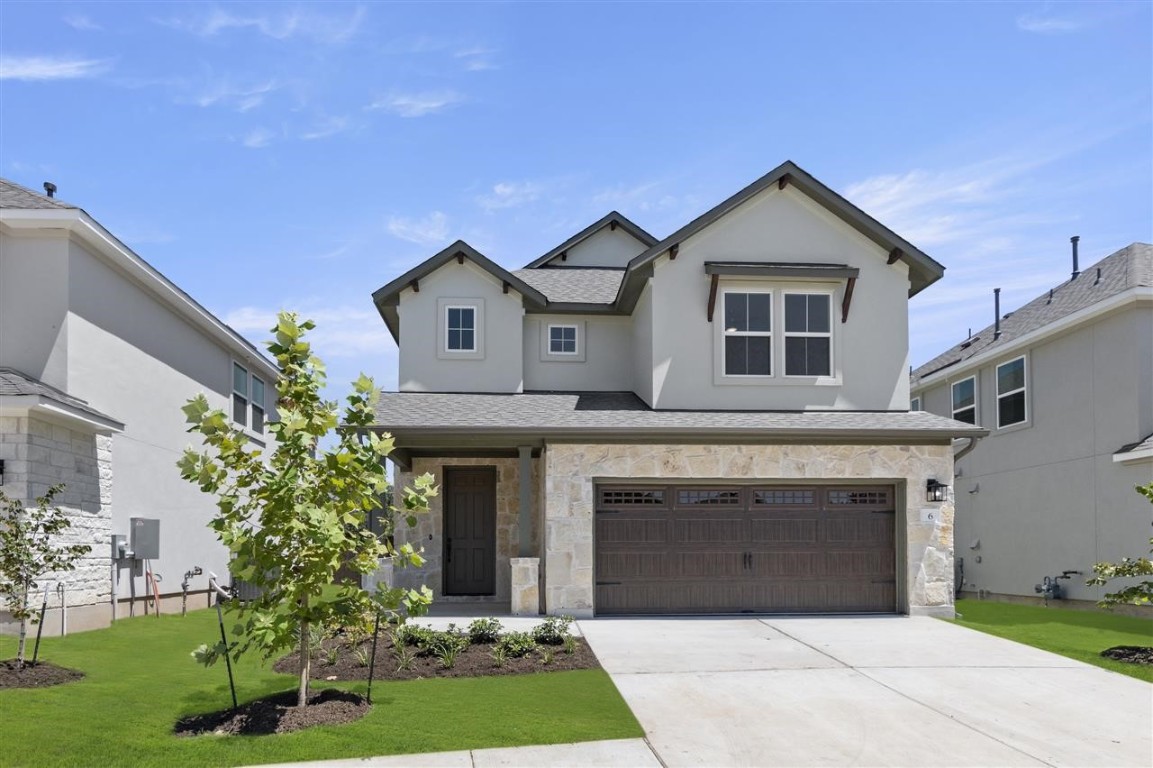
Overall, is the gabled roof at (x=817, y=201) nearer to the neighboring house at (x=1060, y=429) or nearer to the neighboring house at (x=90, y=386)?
the neighboring house at (x=1060, y=429)

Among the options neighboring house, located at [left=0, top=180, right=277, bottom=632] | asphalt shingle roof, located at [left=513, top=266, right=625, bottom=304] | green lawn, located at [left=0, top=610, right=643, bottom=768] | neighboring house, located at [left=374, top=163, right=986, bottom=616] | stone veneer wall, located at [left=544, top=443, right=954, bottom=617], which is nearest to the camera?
green lawn, located at [left=0, top=610, right=643, bottom=768]

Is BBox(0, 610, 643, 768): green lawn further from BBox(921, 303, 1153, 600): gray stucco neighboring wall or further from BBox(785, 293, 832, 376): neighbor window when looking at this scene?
BBox(921, 303, 1153, 600): gray stucco neighboring wall

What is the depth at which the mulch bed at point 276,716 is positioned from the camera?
7688 mm

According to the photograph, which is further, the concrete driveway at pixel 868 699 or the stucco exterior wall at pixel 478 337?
the stucco exterior wall at pixel 478 337

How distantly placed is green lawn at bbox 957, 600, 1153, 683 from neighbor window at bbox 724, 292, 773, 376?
16.7ft

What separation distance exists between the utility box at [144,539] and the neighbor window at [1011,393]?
55.0 feet

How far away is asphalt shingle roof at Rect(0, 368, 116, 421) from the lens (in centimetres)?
1198

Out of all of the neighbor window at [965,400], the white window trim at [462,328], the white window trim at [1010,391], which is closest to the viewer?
the white window trim at [462,328]

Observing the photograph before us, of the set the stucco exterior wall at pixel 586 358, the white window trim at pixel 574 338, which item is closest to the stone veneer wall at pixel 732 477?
the stucco exterior wall at pixel 586 358

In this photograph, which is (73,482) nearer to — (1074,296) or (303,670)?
(303,670)

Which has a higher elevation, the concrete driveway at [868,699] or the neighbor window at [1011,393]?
the neighbor window at [1011,393]

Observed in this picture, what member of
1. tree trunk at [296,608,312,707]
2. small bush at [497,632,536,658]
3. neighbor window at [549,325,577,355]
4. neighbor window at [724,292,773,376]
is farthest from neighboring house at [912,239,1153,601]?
tree trunk at [296,608,312,707]

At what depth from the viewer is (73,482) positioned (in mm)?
13336

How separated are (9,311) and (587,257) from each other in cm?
1146
